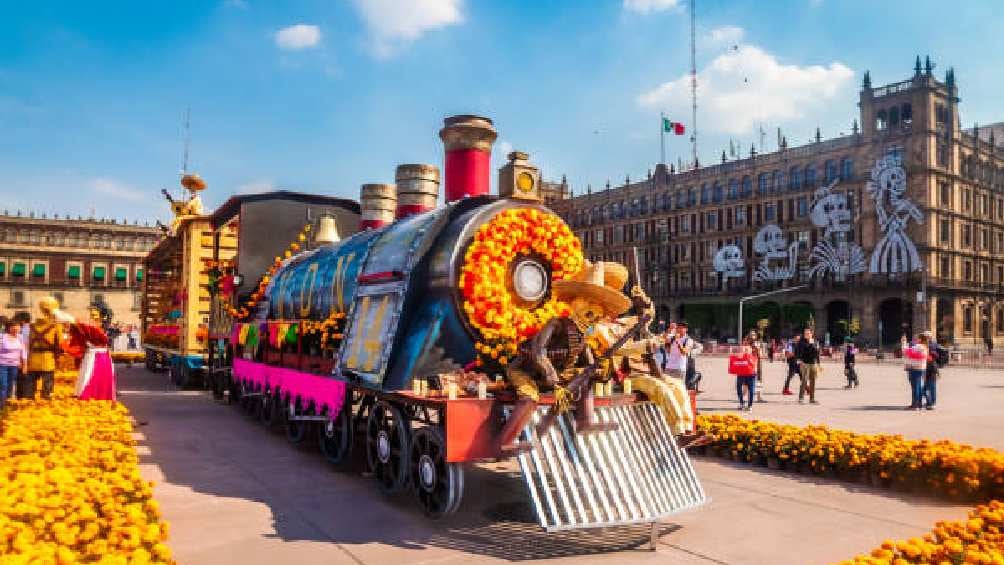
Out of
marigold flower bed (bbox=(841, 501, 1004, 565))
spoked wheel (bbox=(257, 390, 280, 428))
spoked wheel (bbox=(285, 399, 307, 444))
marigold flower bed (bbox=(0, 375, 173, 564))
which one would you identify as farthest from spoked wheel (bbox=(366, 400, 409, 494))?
spoked wheel (bbox=(257, 390, 280, 428))

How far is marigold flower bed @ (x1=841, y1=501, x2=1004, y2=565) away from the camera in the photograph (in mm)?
4594

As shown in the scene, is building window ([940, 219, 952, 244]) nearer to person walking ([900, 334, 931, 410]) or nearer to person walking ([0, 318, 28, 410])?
person walking ([900, 334, 931, 410])

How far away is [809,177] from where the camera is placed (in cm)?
6888

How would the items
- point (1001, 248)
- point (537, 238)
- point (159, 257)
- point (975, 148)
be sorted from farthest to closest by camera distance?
1. point (1001, 248)
2. point (975, 148)
3. point (159, 257)
4. point (537, 238)

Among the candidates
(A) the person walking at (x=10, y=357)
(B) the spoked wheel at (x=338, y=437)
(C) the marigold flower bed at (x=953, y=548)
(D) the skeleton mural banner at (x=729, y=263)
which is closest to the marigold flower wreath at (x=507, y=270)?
(B) the spoked wheel at (x=338, y=437)

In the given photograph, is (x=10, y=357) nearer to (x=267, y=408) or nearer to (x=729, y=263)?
(x=267, y=408)

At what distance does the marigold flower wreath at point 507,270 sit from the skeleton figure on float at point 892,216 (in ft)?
205

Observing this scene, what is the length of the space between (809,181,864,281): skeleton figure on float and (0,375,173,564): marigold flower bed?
66.7 m

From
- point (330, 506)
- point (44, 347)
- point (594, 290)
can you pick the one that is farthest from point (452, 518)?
point (44, 347)

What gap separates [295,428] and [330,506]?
4230 millimetres

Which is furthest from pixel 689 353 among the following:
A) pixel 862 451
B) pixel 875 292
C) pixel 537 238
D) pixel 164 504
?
pixel 875 292

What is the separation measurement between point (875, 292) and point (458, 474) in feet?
212

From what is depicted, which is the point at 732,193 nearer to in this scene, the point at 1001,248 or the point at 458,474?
the point at 1001,248

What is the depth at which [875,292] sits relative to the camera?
6244 cm
